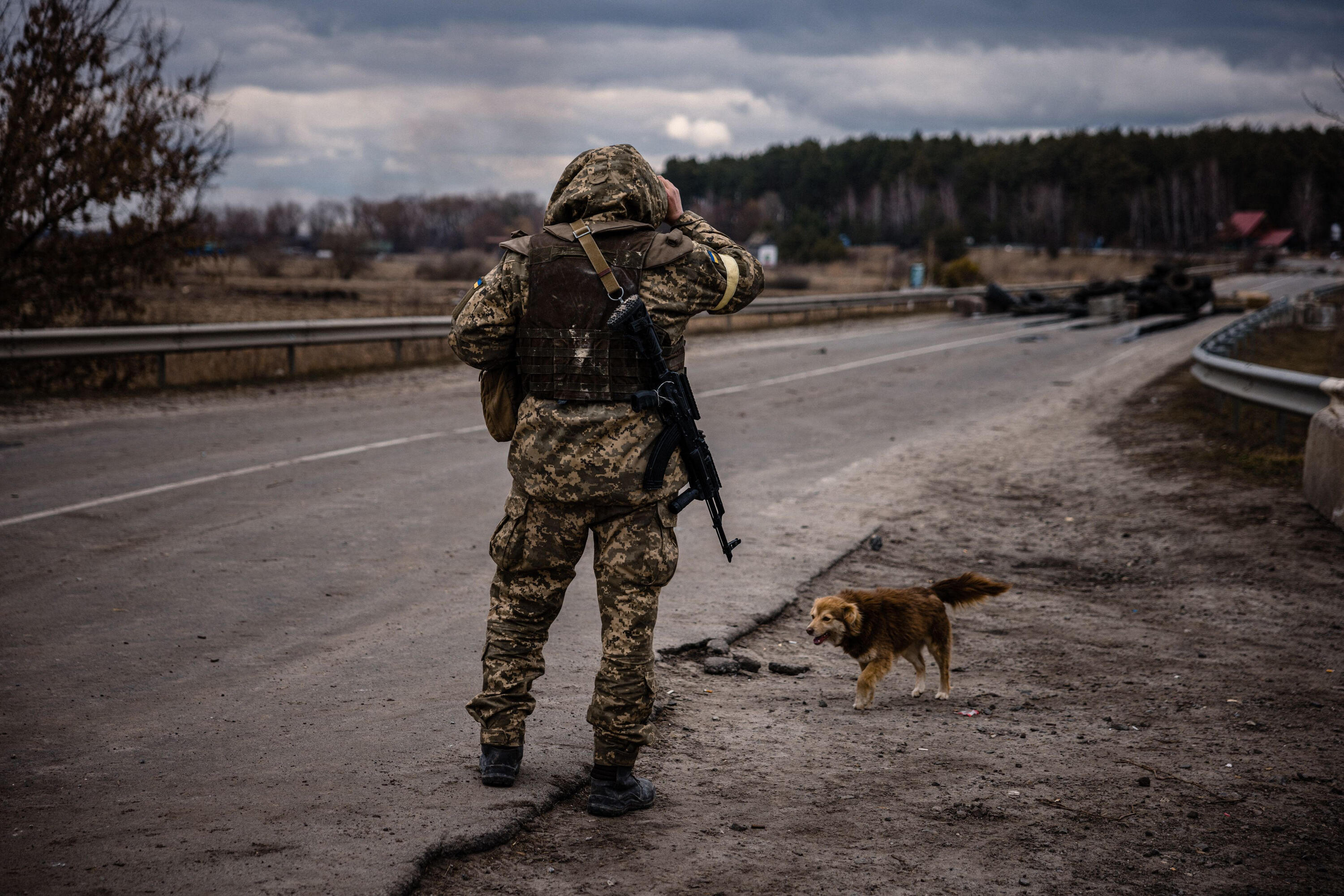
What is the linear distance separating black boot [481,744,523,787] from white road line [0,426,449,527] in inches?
190

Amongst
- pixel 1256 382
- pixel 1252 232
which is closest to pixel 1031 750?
pixel 1256 382

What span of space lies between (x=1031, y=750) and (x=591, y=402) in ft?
6.91

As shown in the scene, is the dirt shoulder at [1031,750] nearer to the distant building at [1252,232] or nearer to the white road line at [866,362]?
the white road line at [866,362]

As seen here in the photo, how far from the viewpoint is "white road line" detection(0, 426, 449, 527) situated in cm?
695

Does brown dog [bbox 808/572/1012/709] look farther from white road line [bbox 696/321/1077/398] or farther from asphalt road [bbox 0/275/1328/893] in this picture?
white road line [bbox 696/321/1077/398]

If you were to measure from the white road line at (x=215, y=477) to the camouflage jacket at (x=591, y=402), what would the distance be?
194 inches

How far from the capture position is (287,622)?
513 cm

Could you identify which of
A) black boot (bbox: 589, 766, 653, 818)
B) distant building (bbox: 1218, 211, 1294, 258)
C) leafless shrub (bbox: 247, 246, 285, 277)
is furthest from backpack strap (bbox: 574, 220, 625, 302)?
distant building (bbox: 1218, 211, 1294, 258)

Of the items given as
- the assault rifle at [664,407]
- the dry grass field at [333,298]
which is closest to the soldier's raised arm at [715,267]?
the assault rifle at [664,407]

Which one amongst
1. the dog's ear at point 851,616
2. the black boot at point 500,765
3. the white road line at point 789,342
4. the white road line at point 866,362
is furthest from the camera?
the white road line at point 789,342

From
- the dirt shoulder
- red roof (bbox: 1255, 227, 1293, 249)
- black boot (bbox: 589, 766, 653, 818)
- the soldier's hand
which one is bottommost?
the dirt shoulder

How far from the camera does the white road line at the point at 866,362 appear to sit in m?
14.2

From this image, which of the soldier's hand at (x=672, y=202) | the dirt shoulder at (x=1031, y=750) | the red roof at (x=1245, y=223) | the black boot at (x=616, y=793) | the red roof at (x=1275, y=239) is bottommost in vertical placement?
the dirt shoulder at (x=1031, y=750)

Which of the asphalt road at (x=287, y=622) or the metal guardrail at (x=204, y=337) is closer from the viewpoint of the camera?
the asphalt road at (x=287, y=622)
